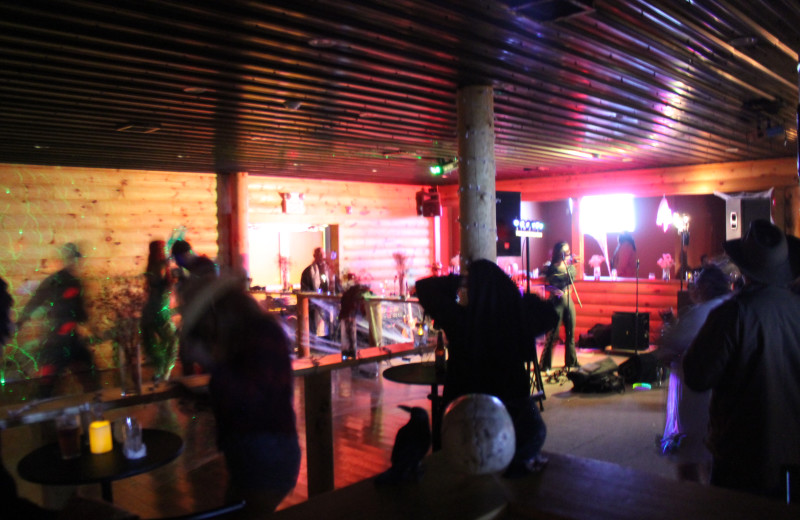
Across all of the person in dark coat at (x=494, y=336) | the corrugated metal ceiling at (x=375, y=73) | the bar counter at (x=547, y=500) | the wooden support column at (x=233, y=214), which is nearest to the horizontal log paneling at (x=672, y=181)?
the corrugated metal ceiling at (x=375, y=73)

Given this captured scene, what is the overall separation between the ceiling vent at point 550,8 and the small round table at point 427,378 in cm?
251

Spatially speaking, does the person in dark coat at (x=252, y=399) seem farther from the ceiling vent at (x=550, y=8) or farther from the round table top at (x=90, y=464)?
the ceiling vent at (x=550, y=8)

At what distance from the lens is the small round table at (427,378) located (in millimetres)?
4320

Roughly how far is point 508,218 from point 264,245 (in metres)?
7.08

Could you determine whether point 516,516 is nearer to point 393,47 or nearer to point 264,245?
point 393,47

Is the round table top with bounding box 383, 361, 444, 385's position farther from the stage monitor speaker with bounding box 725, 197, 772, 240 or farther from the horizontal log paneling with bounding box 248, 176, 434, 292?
the stage monitor speaker with bounding box 725, 197, 772, 240

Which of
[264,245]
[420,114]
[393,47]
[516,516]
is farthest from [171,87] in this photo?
[264,245]

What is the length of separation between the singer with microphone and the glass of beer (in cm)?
684

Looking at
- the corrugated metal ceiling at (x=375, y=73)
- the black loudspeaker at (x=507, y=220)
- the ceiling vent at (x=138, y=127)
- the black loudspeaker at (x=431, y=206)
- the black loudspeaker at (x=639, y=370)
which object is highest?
the corrugated metal ceiling at (x=375, y=73)

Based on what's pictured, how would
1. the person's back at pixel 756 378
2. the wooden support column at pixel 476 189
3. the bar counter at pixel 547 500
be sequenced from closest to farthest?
the bar counter at pixel 547 500 < the person's back at pixel 756 378 < the wooden support column at pixel 476 189

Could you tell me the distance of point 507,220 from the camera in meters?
8.02

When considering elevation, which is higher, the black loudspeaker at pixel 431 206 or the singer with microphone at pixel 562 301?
the black loudspeaker at pixel 431 206

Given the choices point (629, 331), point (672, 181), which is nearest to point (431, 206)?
point (629, 331)

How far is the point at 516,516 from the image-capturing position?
6.34 feet
